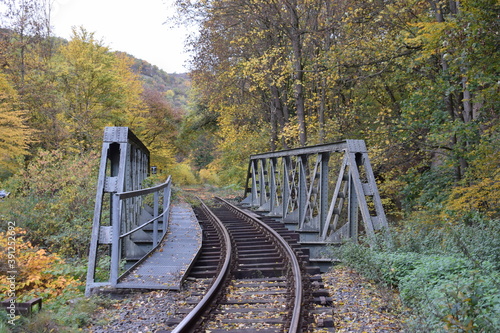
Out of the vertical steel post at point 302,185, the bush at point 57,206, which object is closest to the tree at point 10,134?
the bush at point 57,206

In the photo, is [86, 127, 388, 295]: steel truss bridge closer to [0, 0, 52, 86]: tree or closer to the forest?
the forest

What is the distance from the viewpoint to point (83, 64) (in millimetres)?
23859

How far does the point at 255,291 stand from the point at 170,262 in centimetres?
225

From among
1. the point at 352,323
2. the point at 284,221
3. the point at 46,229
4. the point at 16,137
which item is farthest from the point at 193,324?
the point at 16,137

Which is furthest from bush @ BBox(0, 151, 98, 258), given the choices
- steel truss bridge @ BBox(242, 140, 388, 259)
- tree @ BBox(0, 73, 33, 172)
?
steel truss bridge @ BBox(242, 140, 388, 259)

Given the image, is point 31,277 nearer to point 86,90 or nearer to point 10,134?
point 10,134

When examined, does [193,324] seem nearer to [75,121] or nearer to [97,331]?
[97,331]

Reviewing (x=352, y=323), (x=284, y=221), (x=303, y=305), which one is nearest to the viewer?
(x=352, y=323)

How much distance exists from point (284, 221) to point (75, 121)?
16.1 meters

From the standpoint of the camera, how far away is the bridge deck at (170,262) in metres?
6.34

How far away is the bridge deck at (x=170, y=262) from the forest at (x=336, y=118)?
999 mm

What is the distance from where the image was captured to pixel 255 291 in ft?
20.5

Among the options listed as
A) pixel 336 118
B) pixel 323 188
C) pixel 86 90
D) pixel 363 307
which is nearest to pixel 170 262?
pixel 323 188

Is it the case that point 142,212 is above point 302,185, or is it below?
below
